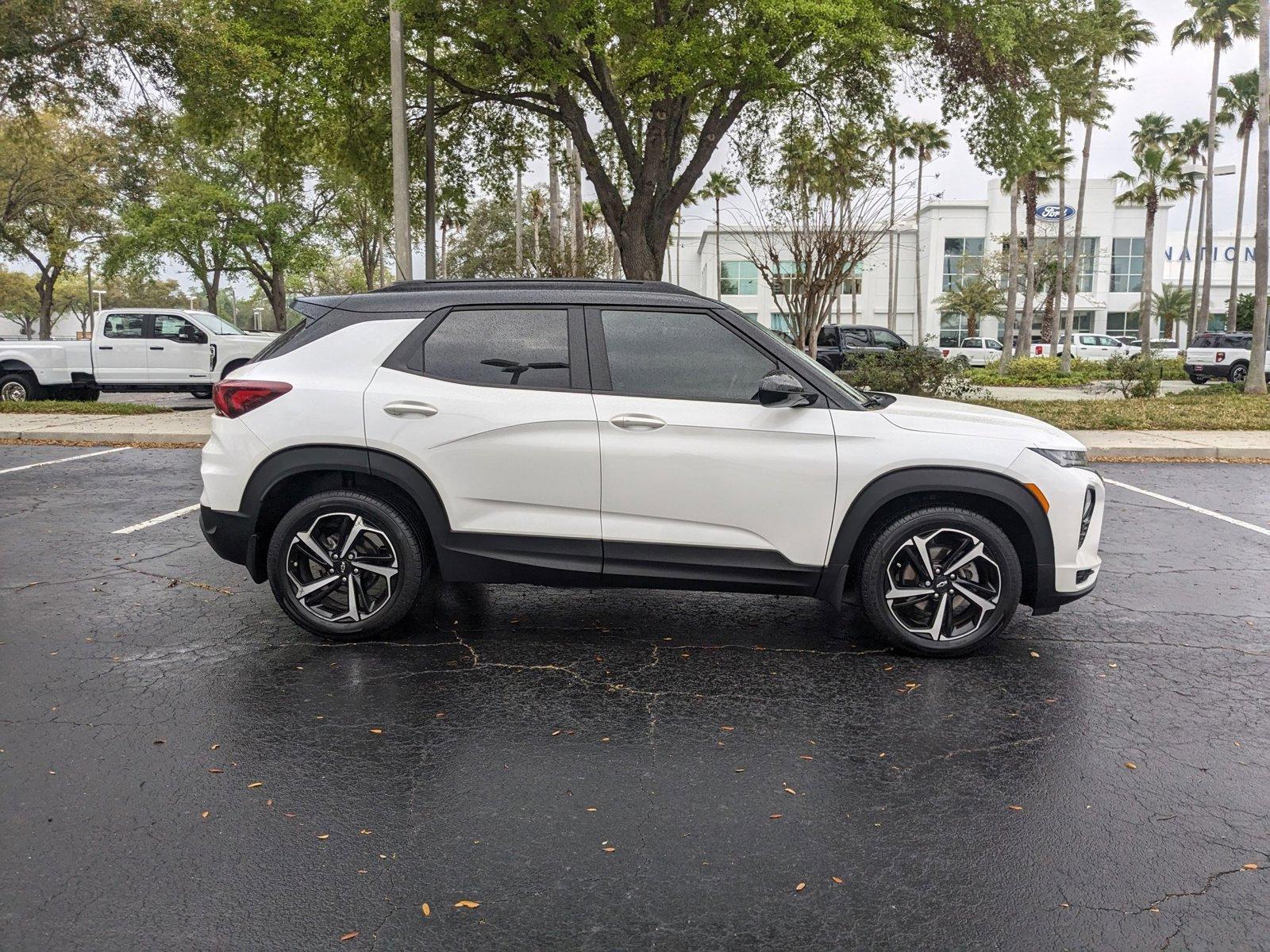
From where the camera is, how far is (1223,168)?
27328 millimetres

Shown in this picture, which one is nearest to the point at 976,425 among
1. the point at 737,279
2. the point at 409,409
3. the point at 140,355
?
the point at 409,409

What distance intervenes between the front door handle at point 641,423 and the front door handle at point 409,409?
0.94m

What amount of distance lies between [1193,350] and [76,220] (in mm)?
40599

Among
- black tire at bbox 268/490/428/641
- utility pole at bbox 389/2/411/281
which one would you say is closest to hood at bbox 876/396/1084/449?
black tire at bbox 268/490/428/641

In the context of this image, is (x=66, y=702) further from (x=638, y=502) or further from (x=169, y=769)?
(x=638, y=502)

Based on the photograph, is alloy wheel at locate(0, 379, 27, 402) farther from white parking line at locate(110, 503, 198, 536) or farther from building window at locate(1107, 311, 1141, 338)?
building window at locate(1107, 311, 1141, 338)

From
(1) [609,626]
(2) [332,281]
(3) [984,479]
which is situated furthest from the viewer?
(2) [332,281]

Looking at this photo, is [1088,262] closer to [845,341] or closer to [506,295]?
[845,341]

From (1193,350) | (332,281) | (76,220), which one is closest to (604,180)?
(1193,350)

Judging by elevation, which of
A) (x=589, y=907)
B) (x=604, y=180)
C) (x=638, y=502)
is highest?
(x=604, y=180)

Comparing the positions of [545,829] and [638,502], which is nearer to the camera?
[545,829]

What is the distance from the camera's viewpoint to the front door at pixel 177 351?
20.2 m

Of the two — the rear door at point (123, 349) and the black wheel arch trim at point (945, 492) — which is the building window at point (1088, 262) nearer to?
the rear door at point (123, 349)

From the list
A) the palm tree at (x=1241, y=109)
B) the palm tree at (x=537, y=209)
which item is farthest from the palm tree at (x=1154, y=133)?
the palm tree at (x=537, y=209)
